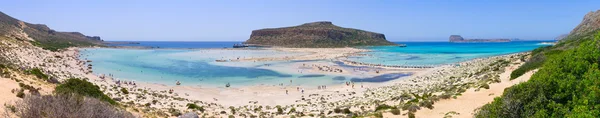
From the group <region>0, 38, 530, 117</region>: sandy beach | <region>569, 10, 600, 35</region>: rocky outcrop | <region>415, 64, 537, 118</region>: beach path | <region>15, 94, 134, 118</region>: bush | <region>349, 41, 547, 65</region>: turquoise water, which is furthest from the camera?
<region>569, 10, 600, 35</region>: rocky outcrop

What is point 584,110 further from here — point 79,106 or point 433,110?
point 79,106

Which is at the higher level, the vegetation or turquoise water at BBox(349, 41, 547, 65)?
the vegetation

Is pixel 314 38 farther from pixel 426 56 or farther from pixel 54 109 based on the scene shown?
pixel 54 109

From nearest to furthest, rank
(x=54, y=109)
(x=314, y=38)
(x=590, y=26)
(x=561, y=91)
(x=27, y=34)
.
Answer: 1. (x=561, y=91)
2. (x=54, y=109)
3. (x=590, y=26)
4. (x=27, y=34)
5. (x=314, y=38)

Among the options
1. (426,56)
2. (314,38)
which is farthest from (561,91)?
(314,38)

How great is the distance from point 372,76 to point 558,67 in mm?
30741

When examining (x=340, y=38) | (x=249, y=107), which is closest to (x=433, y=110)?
(x=249, y=107)

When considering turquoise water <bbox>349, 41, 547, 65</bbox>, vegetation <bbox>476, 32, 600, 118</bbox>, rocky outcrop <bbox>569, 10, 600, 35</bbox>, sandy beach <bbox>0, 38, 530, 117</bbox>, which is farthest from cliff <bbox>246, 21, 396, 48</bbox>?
vegetation <bbox>476, 32, 600, 118</bbox>

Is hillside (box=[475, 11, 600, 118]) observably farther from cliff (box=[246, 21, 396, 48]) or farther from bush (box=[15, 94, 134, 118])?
cliff (box=[246, 21, 396, 48])

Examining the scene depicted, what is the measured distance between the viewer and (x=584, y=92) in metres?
6.48

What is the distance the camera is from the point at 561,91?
7211 millimetres

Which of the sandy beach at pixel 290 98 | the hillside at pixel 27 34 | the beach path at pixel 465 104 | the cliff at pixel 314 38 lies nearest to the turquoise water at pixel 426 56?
the sandy beach at pixel 290 98

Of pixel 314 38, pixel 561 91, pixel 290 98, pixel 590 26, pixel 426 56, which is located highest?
pixel 590 26

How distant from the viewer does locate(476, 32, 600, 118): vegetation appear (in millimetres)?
6410
